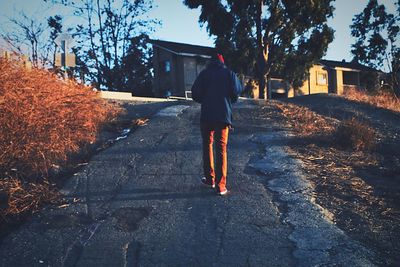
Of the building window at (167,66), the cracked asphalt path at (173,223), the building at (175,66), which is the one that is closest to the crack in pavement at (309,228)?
the cracked asphalt path at (173,223)

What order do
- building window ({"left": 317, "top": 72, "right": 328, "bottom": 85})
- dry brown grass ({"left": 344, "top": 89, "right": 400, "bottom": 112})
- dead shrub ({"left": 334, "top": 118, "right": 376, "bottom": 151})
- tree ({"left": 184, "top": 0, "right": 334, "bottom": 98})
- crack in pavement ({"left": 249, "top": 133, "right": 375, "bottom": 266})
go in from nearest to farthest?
crack in pavement ({"left": 249, "top": 133, "right": 375, "bottom": 266}), dead shrub ({"left": 334, "top": 118, "right": 376, "bottom": 151}), dry brown grass ({"left": 344, "top": 89, "right": 400, "bottom": 112}), tree ({"left": 184, "top": 0, "right": 334, "bottom": 98}), building window ({"left": 317, "top": 72, "right": 328, "bottom": 85})

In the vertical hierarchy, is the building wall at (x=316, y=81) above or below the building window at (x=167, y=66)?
below

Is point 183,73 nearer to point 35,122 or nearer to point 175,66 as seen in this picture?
point 175,66

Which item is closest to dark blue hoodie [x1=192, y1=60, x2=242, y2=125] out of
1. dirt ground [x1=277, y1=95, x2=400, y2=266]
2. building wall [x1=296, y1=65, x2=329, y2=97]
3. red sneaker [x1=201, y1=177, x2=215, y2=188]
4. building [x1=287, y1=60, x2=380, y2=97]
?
red sneaker [x1=201, y1=177, x2=215, y2=188]

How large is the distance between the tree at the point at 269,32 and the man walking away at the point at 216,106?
21382mm

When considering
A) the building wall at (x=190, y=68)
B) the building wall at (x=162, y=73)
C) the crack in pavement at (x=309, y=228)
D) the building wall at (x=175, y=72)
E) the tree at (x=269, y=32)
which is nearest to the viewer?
the crack in pavement at (x=309, y=228)

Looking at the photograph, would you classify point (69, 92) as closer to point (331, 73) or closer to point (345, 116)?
point (345, 116)

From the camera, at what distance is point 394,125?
12023 millimetres

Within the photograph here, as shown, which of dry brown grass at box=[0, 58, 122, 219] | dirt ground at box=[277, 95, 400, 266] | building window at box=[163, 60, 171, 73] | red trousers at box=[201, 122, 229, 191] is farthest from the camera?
building window at box=[163, 60, 171, 73]

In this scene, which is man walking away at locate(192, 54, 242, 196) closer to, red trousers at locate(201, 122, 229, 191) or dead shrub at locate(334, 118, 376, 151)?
red trousers at locate(201, 122, 229, 191)

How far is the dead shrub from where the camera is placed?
8.37 meters

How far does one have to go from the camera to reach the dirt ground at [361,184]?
4625mm

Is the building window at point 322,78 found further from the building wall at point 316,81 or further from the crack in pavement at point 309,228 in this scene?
the crack in pavement at point 309,228

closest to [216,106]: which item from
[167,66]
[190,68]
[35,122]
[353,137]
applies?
[35,122]
